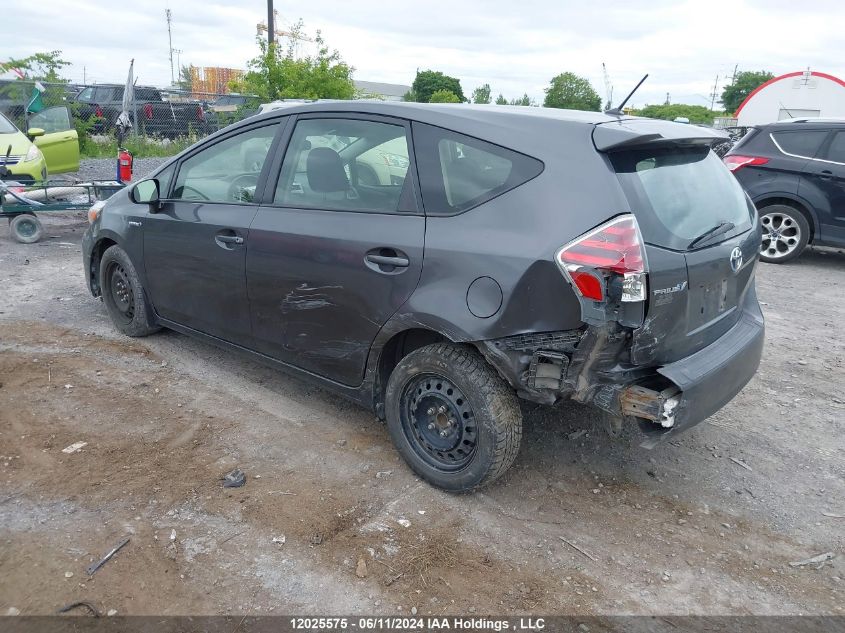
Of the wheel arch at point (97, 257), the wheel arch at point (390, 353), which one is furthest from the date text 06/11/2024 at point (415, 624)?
the wheel arch at point (97, 257)

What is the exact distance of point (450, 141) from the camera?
10.6 feet

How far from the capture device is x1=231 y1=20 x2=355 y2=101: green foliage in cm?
1709

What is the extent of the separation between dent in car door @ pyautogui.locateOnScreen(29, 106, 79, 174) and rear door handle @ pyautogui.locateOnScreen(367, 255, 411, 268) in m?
10.2

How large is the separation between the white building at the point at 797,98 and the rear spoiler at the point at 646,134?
93.6ft

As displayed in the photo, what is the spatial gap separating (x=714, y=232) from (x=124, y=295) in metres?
4.23

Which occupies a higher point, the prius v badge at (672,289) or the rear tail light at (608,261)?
the rear tail light at (608,261)

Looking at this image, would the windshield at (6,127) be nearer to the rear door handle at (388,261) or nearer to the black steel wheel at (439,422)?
the rear door handle at (388,261)

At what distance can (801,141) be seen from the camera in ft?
28.6

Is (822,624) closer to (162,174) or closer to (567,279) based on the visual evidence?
(567,279)

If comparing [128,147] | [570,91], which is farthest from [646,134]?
[570,91]

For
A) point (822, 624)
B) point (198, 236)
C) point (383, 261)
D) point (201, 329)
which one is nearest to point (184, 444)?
point (201, 329)

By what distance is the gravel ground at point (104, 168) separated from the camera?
13.9 meters

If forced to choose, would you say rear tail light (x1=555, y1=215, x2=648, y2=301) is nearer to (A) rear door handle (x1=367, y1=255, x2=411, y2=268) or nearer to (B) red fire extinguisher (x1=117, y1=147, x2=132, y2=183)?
(A) rear door handle (x1=367, y1=255, x2=411, y2=268)

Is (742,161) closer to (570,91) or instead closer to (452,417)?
(452,417)
